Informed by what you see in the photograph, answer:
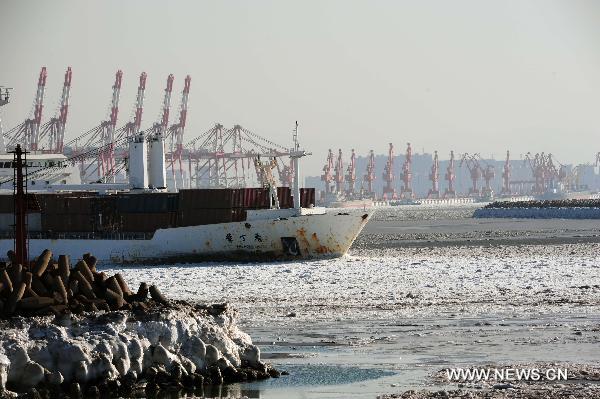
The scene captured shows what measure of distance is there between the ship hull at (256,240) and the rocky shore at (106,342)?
29725mm

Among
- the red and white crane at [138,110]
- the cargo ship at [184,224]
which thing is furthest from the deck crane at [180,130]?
the cargo ship at [184,224]

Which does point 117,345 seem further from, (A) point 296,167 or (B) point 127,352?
(A) point 296,167

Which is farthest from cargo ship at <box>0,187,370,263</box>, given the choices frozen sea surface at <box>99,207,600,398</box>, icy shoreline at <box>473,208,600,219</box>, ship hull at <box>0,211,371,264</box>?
icy shoreline at <box>473,208,600,219</box>

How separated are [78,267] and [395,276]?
1811 cm

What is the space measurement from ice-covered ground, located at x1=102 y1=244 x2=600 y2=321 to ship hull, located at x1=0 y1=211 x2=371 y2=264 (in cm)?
133

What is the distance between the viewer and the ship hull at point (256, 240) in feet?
159

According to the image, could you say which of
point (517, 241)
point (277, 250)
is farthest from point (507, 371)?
point (517, 241)

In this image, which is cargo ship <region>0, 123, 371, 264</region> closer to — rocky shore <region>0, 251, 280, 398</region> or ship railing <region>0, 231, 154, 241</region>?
ship railing <region>0, 231, 154, 241</region>

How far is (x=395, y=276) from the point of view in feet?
118

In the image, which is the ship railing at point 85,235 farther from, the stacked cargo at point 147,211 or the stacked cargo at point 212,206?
the stacked cargo at point 212,206

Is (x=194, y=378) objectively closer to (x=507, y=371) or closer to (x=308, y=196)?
(x=507, y=371)

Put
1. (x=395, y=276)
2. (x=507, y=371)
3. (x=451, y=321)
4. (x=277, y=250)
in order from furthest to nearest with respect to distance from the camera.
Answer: (x=277, y=250) → (x=395, y=276) → (x=451, y=321) → (x=507, y=371)

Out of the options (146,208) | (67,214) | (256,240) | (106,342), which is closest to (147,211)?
(146,208)

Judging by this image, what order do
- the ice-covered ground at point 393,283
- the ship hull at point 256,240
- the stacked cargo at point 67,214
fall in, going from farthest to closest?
the stacked cargo at point 67,214, the ship hull at point 256,240, the ice-covered ground at point 393,283
